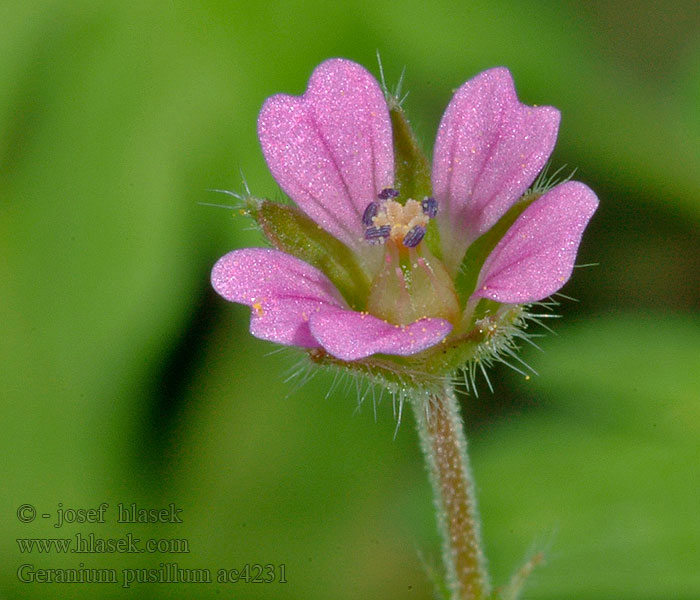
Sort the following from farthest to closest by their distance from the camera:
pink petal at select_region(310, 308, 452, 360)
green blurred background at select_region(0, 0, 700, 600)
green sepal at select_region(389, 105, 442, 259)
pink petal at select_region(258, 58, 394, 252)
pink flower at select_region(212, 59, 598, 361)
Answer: green blurred background at select_region(0, 0, 700, 600) < green sepal at select_region(389, 105, 442, 259) < pink petal at select_region(258, 58, 394, 252) < pink flower at select_region(212, 59, 598, 361) < pink petal at select_region(310, 308, 452, 360)

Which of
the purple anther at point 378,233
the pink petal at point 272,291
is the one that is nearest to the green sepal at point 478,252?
the purple anther at point 378,233

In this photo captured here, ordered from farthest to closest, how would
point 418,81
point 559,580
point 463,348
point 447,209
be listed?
point 418,81 < point 559,580 < point 447,209 < point 463,348

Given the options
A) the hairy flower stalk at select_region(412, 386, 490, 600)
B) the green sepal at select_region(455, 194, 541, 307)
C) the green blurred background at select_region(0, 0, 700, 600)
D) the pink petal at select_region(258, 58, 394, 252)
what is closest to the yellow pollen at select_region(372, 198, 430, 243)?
the pink petal at select_region(258, 58, 394, 252)

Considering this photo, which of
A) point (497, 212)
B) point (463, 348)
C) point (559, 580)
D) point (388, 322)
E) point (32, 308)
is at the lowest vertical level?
point (559, 580)

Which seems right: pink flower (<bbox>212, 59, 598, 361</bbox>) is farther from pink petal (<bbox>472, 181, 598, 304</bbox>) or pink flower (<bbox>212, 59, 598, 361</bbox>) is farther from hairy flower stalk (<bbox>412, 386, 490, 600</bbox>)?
hairy flower stalk (<bbox>412, 386, 490, 600</bbox>)

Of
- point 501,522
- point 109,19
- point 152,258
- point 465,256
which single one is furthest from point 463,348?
point 109,19

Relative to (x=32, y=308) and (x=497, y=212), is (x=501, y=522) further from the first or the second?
(x=32, y=308)

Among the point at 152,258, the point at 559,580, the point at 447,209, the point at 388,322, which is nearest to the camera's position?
the point at 388,322

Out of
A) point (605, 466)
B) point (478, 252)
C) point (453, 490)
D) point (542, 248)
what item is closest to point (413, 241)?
point (478, 252)
